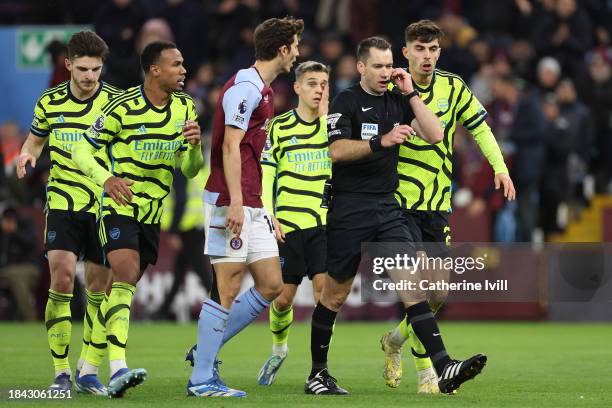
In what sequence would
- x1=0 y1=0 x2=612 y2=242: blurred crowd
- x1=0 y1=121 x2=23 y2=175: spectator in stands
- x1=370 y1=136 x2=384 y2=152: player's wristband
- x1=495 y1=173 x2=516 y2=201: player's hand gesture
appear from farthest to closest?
1. x1=0 y1=121 x2=23 y2=175: spectator in stands
2. x1=0 y1=0 x2=612 y2=242: blurred crowd
3. x1=495 y1=173 x2=516 y2=201: player's hand gesture
4. x1=370 y1=136 x2=384 y2=152: player's wristband

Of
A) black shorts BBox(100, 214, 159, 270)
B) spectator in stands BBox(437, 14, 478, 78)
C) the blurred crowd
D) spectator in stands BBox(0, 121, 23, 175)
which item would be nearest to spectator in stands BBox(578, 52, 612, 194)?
the blurred crowd

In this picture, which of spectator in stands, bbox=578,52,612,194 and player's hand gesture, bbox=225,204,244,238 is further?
spectator in stands, bbox=578,52,612,194

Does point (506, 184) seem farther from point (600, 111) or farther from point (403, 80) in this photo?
point (600, 111)

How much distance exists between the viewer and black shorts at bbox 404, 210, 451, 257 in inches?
412

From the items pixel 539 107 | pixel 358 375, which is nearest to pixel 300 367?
pixel 358 375

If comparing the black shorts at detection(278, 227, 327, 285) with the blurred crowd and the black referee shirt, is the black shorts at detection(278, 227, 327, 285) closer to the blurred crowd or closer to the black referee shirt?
the black referee shirt

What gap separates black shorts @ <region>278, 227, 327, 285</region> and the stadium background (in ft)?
12.0

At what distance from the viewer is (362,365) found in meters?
12.8

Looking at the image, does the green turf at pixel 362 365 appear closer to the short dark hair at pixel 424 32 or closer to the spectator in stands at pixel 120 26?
the short dark hair at pixel 424 32

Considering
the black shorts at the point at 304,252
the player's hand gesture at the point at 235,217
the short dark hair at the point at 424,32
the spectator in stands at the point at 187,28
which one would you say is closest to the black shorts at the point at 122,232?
the player's hand gesture at the point at 235,217

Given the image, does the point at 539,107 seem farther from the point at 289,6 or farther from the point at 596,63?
the point at 289,6

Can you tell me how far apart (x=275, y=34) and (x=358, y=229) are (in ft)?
5.05

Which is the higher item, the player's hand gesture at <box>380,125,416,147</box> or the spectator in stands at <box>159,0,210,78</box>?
the spectator in stands at <box>159,0,210,78</box>

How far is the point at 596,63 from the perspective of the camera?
2123 cm
